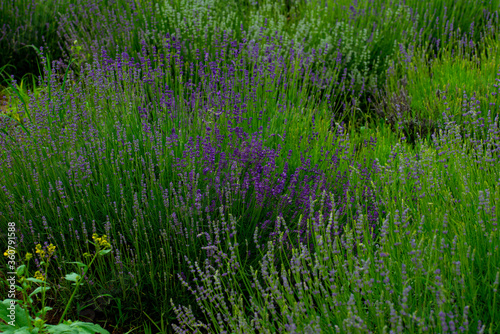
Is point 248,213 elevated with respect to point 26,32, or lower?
lower

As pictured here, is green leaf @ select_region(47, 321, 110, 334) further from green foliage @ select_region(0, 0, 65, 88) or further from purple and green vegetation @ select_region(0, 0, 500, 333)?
green foliage @ select_region(0, 0, 65, 88)

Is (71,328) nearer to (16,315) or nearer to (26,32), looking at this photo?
(16,315)

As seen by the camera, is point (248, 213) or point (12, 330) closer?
point (12, 330)

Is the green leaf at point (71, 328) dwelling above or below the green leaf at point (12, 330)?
Answer: below

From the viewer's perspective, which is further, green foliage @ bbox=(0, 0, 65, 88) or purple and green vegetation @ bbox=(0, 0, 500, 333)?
green foliage @ bbox=(0, 0, 65, 88)

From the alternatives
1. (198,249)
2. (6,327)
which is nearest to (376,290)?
(198,249)

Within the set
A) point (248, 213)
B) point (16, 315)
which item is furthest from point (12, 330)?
point (248, 213)

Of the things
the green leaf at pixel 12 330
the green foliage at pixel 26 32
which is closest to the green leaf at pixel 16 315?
the green leaf at pixel 12 330

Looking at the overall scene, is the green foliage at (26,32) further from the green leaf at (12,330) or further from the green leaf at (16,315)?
the green leaf at (12,330)

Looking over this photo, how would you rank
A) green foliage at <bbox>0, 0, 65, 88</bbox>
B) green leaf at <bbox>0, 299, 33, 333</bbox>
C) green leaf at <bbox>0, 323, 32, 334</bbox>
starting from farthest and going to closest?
green foliage at <bbox>0, 0, 65, 88</bbox>
green leaf at <bbox>0, 299, 33, 333</bbox>
green leaf at <bbox>0, 323, 32, 334</bbox>

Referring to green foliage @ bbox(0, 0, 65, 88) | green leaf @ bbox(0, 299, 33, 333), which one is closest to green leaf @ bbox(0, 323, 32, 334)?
green leaf @ bbox(0, 299, 33, 333)

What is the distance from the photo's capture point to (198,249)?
2443 millimetres

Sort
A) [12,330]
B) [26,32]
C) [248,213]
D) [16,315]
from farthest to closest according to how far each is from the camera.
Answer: [26,32], [248,213], [16,315], [12,330]

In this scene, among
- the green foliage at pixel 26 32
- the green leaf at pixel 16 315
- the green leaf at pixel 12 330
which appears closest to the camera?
the green leaf at pixel 12 330
